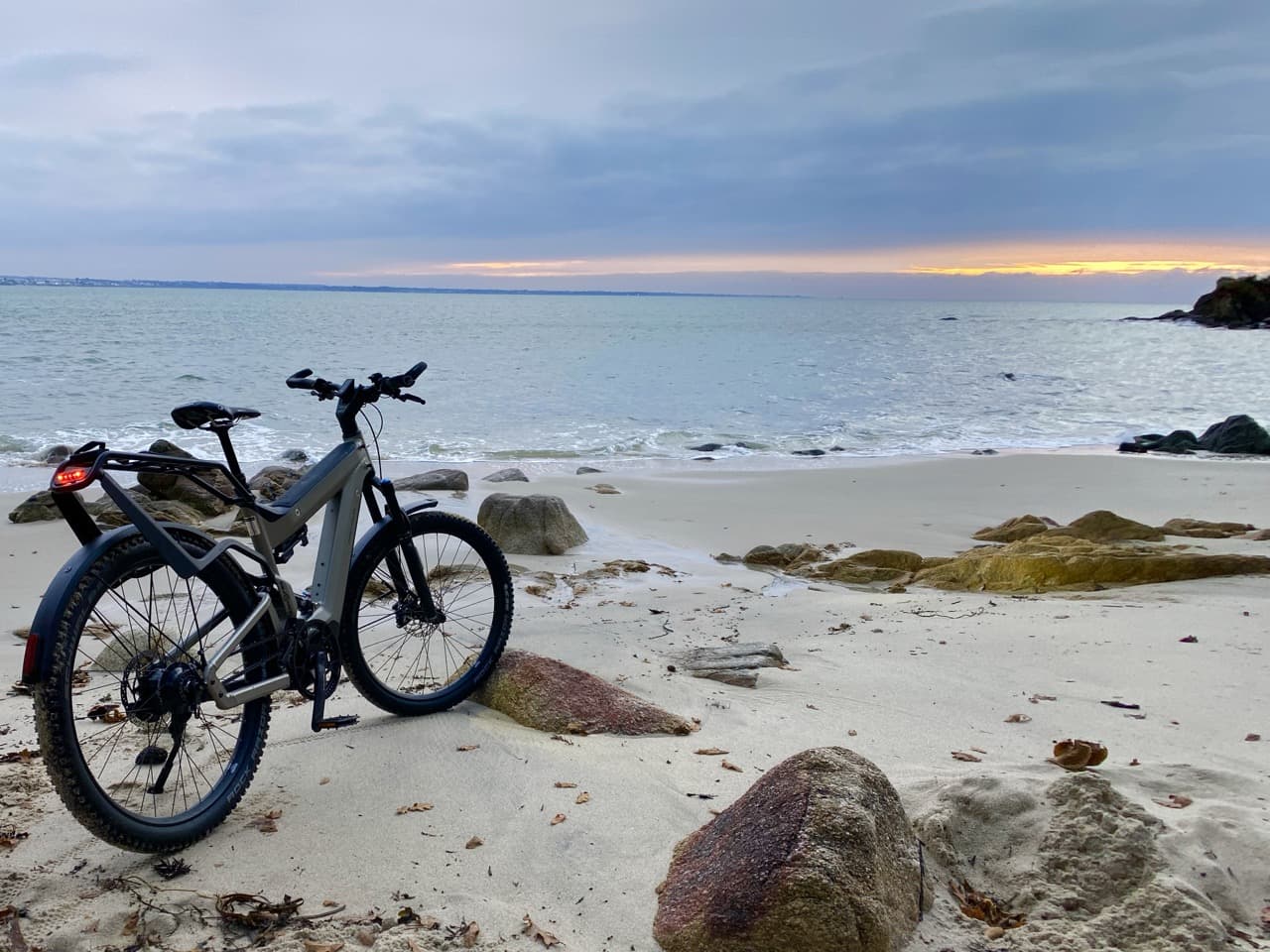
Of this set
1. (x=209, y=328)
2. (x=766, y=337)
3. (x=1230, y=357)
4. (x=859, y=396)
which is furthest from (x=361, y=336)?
(x=1230, y=357)

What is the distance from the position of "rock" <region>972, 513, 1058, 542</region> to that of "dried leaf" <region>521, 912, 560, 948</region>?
771 cm

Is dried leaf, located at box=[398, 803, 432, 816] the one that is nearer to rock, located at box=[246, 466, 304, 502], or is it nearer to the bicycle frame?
the bicycle frame

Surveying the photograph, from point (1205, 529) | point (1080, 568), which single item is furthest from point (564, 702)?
point (1205, 529)

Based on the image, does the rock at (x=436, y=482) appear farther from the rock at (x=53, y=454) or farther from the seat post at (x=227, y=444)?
the seat post at (x=227, y=444)

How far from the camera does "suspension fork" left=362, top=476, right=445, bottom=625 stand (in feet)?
12.5

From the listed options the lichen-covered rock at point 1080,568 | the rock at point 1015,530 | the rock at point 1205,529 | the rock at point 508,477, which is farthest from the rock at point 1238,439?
the rock at point 508,477

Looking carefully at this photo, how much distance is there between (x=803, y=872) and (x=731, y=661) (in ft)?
8.86

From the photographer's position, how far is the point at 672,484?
1340 cm

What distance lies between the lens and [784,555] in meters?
8.46

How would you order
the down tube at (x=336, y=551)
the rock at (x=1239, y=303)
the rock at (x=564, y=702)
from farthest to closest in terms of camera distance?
1. the rock at (x=1239, y=303)
2. the rock at (x=564, y=702)
3. the down tube at (x=336, y=551)

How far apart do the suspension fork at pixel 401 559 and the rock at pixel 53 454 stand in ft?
44.2

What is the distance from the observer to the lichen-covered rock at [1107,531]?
8570 millimetres

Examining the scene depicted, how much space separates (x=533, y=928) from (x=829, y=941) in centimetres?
79

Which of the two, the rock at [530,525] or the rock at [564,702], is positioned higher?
the rock at [564,702]
